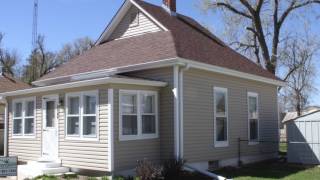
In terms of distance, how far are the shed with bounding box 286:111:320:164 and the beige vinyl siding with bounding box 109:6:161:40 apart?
6.68m

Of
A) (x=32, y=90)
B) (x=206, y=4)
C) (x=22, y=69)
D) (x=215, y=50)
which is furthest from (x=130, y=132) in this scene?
(x=22, y=69)

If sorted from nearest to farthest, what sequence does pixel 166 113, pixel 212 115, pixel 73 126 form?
pixel 73 126
pixel 166 113
pixel 212 115

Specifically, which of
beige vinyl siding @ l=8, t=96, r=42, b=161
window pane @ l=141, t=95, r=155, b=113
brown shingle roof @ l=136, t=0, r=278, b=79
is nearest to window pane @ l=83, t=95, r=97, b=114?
window pane @ l=141, t=95, r=155, b=113

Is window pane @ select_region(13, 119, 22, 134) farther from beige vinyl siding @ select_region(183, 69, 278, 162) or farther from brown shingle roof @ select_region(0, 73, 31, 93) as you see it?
brown shingle roof @ select_region(0, 73, 31, 93)

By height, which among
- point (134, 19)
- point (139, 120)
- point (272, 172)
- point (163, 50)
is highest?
point (134, 19)

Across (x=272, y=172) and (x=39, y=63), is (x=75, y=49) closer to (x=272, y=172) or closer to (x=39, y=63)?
(x=39, y=63)

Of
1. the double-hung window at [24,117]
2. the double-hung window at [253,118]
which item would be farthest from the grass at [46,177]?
the double-hung window at [253,118]

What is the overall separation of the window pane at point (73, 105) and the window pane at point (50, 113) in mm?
1181

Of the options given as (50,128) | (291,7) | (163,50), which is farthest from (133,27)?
(291,7)

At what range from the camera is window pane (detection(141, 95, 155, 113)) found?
14.9 meters

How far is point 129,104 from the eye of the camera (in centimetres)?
1432

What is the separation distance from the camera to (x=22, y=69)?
64625 millimetres

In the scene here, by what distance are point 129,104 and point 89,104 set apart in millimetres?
1239

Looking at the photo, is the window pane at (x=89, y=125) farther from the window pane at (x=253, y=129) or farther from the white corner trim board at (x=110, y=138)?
the window pane at (x=253, y=129)
